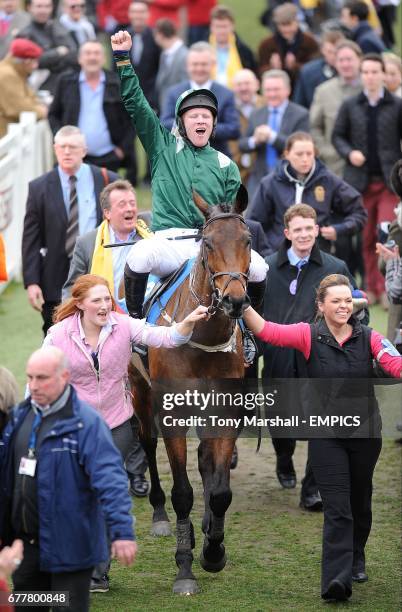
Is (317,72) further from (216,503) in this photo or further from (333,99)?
(216,503)

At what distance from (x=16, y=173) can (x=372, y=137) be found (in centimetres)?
412

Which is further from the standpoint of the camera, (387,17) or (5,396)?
(387,17)

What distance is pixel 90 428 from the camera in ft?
20.1

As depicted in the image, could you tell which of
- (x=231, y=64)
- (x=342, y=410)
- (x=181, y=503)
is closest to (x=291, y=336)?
(x=342, y=410)

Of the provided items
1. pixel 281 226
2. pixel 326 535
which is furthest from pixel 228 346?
pixel 281 226

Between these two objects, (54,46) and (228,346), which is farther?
(54,46)

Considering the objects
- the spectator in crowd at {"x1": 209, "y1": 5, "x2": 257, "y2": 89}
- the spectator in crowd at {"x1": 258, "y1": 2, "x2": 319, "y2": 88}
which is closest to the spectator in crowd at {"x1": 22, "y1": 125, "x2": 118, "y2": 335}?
the spectator in crowd at {"x1": 209, "y1": 5, "x2": 257, "y2": 89}

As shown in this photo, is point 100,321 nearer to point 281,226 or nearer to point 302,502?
point 302,502

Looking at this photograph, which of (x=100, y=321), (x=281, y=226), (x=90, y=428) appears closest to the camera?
(x=90, y=428)

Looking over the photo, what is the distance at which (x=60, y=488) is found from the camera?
6.12 metres

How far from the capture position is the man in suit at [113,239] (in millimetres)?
9602

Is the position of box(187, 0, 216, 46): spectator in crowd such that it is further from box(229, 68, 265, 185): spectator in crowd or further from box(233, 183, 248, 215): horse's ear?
box(233, 183, 248, 215): horse's ear

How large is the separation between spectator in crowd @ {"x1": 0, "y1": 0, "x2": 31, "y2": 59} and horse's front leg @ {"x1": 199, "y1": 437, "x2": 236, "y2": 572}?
11.8 metres

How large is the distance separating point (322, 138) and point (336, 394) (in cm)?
788
